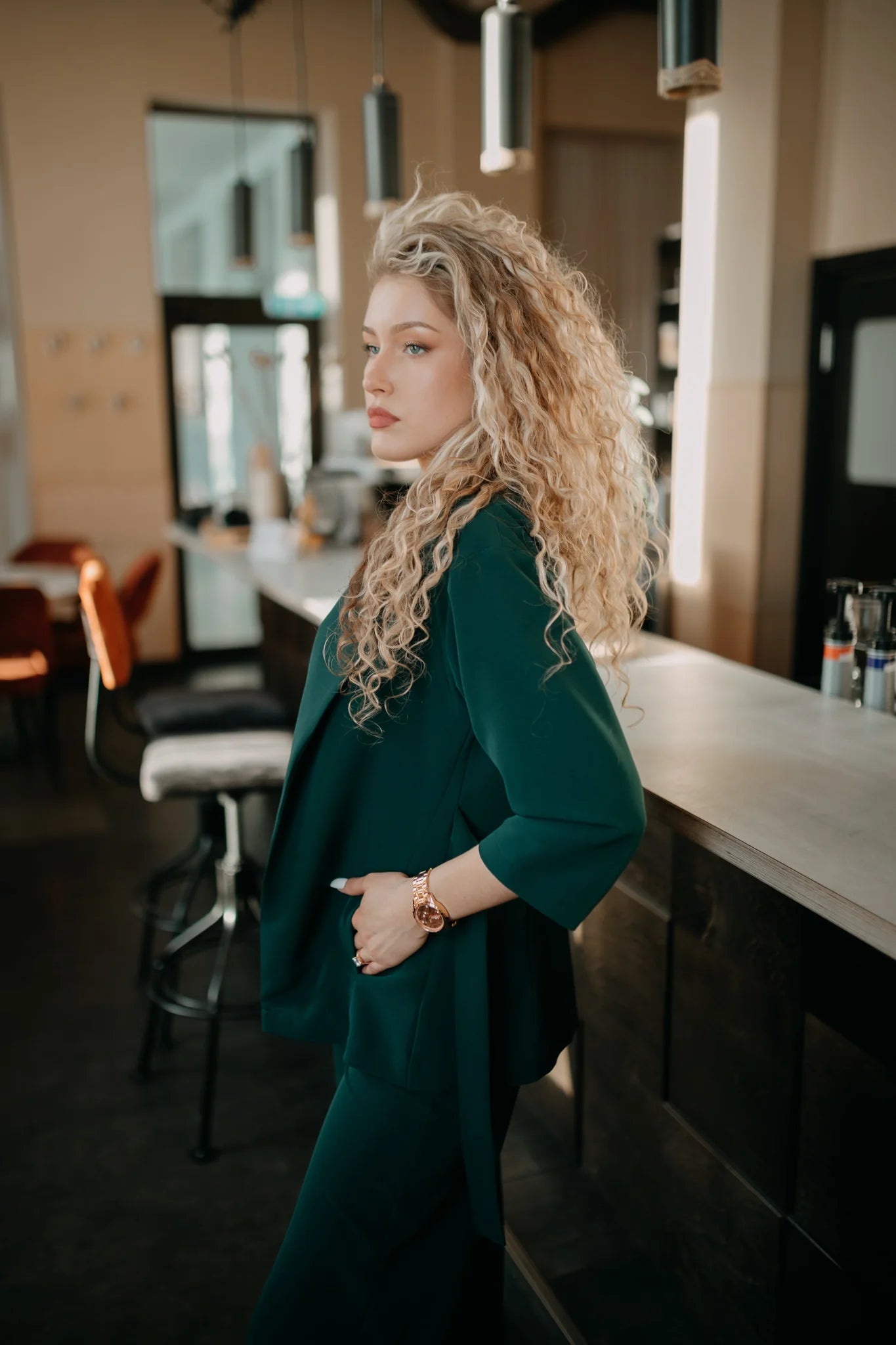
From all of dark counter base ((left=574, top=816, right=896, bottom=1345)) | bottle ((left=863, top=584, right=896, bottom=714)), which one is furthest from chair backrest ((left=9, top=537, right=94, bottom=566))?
bottle ((left=863, top=584, right=896, bottom=714))

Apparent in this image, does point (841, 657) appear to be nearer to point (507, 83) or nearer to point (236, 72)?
point (507, 83)

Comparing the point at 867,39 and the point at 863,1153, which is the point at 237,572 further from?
the point at 863,1153

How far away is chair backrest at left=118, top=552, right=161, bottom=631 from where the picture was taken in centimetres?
562

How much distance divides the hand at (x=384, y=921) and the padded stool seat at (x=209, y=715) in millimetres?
1972

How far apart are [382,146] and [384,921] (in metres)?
3.60

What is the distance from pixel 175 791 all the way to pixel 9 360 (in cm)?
600

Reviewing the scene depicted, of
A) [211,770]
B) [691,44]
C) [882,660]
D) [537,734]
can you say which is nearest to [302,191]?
[691,44]

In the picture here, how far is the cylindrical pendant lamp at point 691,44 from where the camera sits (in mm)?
2373

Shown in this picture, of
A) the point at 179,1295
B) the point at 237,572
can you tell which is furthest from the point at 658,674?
the point at 237,572

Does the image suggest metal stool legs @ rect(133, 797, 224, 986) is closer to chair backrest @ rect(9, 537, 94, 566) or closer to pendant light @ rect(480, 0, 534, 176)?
pendant light @ rect(480, 0, 534, 176)

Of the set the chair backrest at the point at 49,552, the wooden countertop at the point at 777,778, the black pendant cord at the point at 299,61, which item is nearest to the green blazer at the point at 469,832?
the wooden countertop at the point at 777,778

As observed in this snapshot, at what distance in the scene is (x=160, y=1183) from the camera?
8.16ft

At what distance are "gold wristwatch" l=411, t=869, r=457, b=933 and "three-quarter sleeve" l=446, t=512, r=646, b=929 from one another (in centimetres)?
11

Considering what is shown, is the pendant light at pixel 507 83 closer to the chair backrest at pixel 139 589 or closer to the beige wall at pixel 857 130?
the beige wall at pixel 857 130
